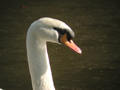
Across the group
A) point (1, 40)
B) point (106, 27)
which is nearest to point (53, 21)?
point (1, 40)

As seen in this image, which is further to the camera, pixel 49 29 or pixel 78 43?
pixel 78 43

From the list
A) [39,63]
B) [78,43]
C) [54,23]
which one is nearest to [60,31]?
[54,23]

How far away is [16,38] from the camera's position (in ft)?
25.8

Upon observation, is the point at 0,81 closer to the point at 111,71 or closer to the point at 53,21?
the point at 111,71

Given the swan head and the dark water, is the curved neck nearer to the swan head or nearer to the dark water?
the swan head

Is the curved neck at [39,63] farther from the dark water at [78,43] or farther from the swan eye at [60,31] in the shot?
the dark water at [78,43]

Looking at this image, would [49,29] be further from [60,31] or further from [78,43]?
[78,43]

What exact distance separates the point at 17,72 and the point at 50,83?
310 cm

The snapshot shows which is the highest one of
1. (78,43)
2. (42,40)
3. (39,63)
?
(42,40)

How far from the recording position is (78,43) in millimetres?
7430

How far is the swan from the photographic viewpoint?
126 inches

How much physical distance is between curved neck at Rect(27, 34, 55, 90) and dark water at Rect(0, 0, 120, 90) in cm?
254

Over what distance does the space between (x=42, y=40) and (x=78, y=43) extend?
4.19m

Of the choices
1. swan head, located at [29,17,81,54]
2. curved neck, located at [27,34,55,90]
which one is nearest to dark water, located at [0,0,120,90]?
Answer: curved neck, located at [27,34,55,90]
